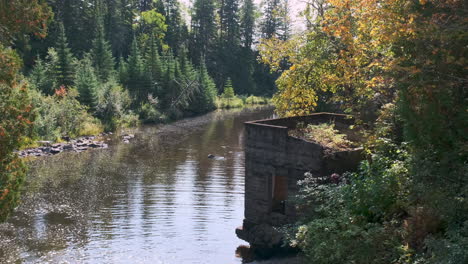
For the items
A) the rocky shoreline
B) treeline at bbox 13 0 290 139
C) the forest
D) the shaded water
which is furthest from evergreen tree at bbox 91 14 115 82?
the forest

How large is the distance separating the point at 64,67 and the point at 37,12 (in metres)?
41.3

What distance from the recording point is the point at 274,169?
17.2 m

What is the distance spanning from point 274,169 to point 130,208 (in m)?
9.64

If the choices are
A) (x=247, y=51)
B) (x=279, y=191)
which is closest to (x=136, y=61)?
(x=247, y=51)

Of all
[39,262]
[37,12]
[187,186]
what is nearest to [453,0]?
[37,12]

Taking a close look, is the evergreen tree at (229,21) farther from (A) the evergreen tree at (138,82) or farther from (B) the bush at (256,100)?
(A) the evergreen tree at (138,82)

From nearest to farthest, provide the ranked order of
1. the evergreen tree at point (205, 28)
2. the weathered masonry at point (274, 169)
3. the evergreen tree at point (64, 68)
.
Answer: the weathered masonry at point (274, 169), the evergreen tree at point (64, 68), the evergreen tree at point (205, 28)

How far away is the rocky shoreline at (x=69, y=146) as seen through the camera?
36.9m

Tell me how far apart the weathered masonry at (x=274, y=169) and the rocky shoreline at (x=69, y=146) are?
23.5 m

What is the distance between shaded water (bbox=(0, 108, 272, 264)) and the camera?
61.8 feet

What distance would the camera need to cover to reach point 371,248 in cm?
1081

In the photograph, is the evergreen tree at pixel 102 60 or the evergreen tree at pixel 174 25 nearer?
the evergreen tree at pixel 102 60

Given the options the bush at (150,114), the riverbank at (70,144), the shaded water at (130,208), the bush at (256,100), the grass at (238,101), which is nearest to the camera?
the shaded water at (130,208)

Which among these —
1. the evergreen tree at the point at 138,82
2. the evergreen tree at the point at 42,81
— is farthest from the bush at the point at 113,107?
the evergreen tree at the point at 42,81
